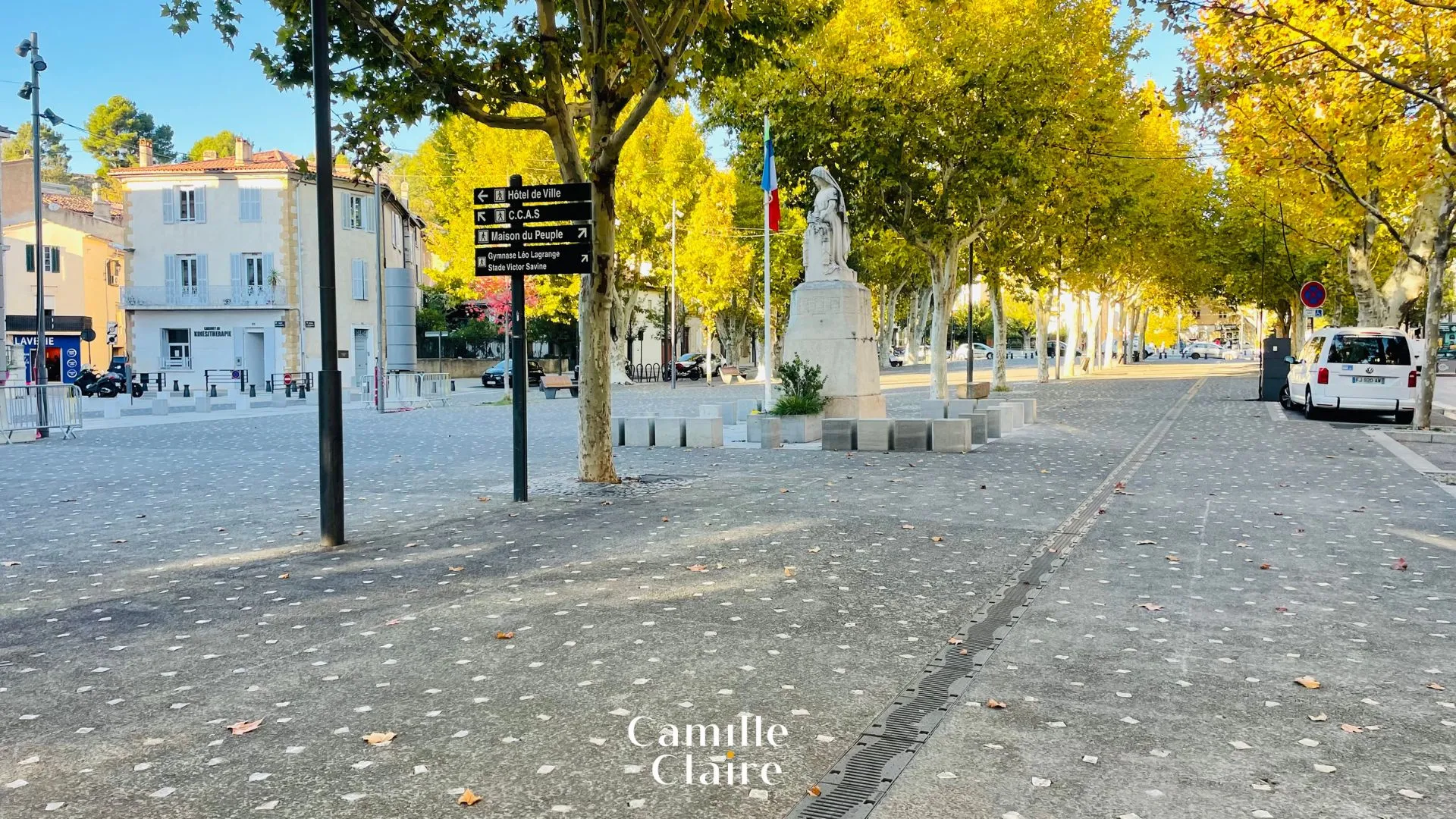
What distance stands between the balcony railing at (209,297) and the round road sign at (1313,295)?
37689 millimetres

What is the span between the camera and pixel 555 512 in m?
10.4

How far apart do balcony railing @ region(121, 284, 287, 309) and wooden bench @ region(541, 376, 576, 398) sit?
→ 50.5 ft

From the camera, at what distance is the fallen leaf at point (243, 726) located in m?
4.38

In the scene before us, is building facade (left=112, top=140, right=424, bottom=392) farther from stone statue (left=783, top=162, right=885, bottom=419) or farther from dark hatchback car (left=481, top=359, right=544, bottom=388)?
stone statue (left=783, top=162, right=885, bottom=419)

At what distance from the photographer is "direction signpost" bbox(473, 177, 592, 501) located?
448 inches

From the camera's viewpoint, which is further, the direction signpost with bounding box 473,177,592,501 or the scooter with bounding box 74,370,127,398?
the scooter with bounding box 74,370,127,398

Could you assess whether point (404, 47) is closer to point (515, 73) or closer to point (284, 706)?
point (515, 73)

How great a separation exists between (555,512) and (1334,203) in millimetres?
20215

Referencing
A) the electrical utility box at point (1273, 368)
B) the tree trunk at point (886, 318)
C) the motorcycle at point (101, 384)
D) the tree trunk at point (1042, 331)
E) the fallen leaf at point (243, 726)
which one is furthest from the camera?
the tree trunk at point (886, 318)

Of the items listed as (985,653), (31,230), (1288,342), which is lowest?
(985,653)

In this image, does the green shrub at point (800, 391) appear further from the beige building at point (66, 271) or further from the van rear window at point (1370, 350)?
the beige building at point (66, 271)

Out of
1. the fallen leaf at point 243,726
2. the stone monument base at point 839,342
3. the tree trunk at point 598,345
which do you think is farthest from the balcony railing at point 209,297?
the fallen leaf at point 243,726

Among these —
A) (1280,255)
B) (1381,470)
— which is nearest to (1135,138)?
(1280,255)

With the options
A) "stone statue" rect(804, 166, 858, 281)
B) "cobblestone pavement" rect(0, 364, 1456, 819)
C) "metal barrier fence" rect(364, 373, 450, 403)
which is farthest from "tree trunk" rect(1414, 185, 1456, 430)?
"metal barrier fence" rect(364, 373, 450, 403)
